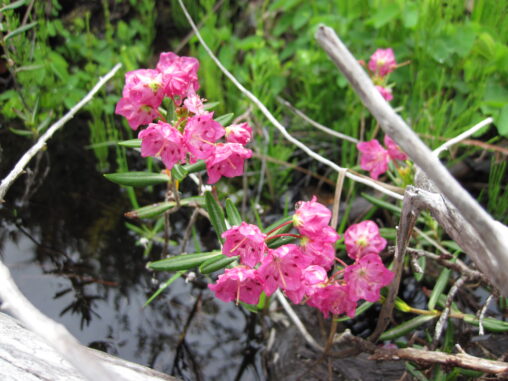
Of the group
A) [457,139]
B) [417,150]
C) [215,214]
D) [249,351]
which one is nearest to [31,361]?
[215,214]

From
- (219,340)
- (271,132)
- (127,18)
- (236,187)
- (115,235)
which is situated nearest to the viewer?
(219,340)

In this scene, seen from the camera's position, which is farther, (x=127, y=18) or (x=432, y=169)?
(x=127, y=18)

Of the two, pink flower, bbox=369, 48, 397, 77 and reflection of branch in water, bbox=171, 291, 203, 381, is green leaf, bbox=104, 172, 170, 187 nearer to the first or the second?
reflection of branch in water, bbox=171, 291, 203, 381

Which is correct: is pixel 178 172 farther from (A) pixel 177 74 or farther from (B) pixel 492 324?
(B) pixel 492 324

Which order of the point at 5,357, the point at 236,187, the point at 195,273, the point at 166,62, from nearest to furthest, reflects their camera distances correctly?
the point at 5,357 < the point at 166,62 < the point at 195,273 < the point at 236,187

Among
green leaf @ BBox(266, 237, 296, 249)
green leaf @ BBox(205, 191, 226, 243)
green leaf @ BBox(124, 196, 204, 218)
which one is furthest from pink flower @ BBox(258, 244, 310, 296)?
green leaf @ BBox(124, 196, 204, 218)

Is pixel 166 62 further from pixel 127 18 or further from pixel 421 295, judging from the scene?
pixel 127 18

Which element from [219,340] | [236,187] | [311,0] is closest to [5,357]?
[219,340]
